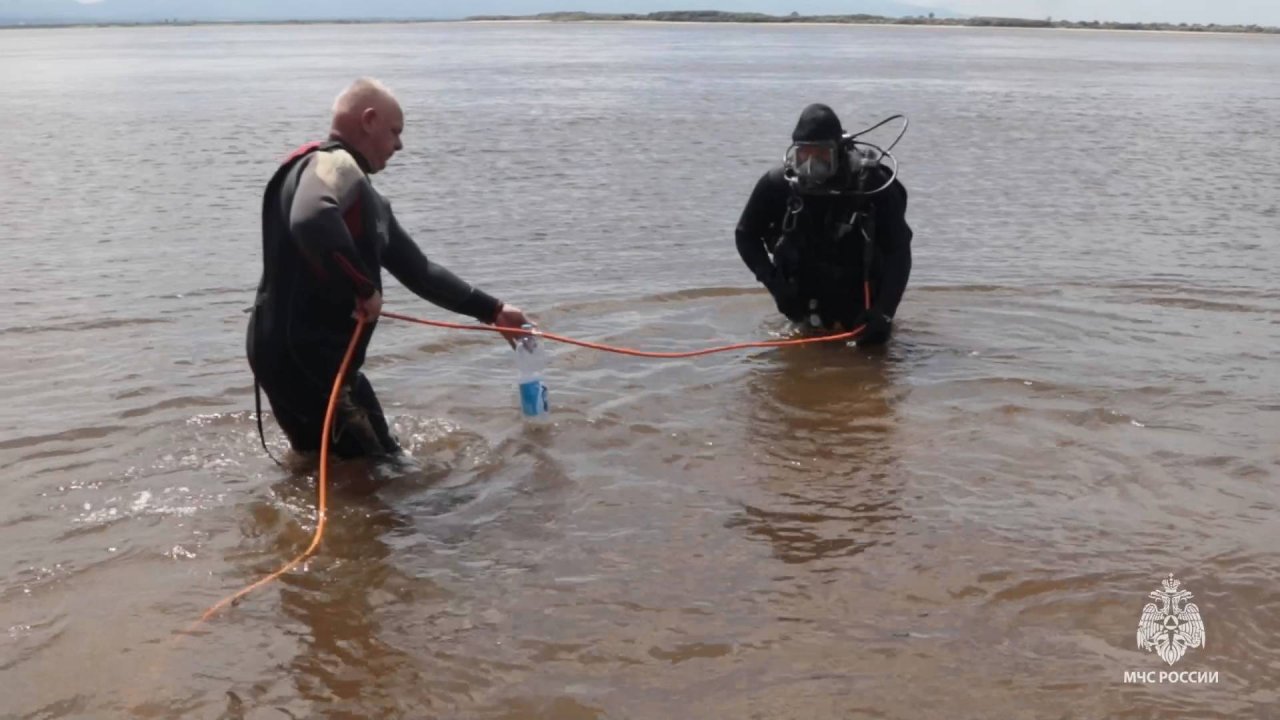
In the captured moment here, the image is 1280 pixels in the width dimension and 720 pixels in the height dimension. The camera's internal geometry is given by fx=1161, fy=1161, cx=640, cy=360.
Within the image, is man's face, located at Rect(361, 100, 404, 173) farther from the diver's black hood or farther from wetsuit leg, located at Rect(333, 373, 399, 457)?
A: the diver's black hood

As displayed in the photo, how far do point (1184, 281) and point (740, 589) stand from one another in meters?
6.13

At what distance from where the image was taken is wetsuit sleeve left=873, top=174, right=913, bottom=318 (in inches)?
265

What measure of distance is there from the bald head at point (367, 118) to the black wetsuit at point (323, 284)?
2.1 inches

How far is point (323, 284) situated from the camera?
460 centimetres

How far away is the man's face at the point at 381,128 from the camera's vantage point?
4613 mm

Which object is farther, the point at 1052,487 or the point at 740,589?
the point at 1052,487

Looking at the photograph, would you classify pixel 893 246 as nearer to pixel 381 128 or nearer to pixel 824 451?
pixel 824 451

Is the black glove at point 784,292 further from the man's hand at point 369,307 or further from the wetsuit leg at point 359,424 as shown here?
the man's hand at point 369,307

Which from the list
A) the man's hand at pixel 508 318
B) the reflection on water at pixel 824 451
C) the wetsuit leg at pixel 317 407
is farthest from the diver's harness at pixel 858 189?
the wetsuit leg at pixel 317 407

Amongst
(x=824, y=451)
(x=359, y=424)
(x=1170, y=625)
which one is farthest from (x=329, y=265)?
(x=1170, y=625)

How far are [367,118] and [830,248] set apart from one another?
3249 mm

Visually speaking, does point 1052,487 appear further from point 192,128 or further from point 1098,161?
point 192,128

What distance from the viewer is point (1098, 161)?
15.3 metres

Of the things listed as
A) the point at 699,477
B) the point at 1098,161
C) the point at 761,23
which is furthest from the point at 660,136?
the point at 761,23
